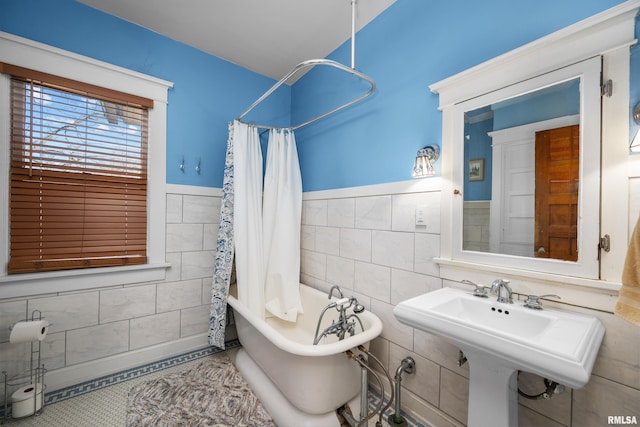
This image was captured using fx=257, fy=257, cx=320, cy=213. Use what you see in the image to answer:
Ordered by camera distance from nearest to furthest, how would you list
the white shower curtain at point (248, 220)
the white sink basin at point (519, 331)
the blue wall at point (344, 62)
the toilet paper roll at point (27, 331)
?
1. the white sink basin at point (519, 331)
2. the blue wall at point (344, 62)
3. the toilet paper roll at point (27, 331)
4. the white shower curtain at point (248, 220)

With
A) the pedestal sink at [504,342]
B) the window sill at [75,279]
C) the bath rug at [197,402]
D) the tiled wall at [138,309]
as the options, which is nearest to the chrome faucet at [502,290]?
the pedestal sink at [504,342]

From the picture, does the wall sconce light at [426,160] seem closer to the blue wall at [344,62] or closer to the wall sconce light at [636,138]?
the blue wall at [344,62]

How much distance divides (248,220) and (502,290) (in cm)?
174

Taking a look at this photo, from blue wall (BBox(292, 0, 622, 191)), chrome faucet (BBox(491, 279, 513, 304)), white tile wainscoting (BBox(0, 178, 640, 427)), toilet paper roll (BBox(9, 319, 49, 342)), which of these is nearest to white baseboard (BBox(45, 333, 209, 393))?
white tile wainscoting (BBox(0, 178, 640, 427))

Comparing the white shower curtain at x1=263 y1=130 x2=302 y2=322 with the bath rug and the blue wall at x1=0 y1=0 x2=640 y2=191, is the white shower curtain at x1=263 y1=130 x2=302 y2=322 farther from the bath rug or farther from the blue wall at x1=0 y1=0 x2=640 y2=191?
the bath rug

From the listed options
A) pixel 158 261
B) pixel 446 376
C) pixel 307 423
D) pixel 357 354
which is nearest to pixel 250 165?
pixel 158 261

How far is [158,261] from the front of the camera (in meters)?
2.11

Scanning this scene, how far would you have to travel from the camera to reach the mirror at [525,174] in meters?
1.08

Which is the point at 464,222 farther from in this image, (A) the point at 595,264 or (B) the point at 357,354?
(B) the point at 357,354

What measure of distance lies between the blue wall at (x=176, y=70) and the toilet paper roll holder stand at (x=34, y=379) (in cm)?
138

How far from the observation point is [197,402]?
1654 millimetres

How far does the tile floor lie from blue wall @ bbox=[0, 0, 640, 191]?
4.90 ft

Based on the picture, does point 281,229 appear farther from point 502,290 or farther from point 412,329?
point 502,290

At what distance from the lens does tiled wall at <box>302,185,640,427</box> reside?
96 cm
